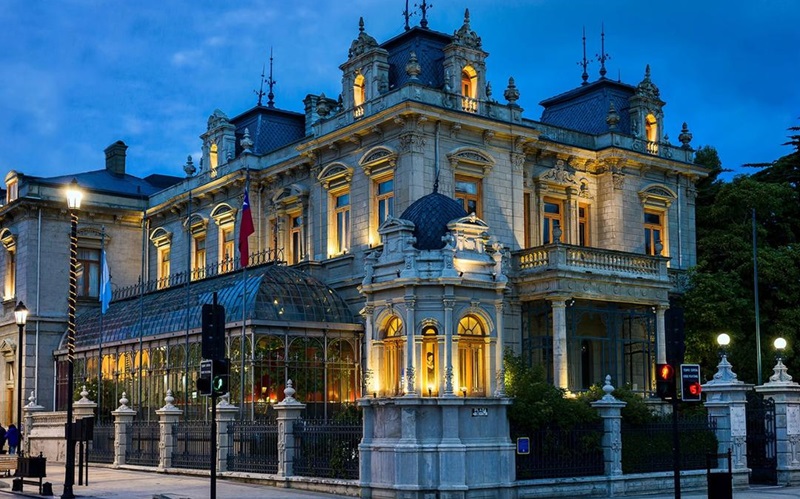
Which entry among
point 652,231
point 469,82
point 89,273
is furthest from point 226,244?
point 652,231

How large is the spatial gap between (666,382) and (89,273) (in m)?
38.8

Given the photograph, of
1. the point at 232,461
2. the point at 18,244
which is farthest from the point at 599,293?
the point at 18,244

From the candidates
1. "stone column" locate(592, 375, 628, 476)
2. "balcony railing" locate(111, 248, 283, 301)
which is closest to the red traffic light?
"stone column" locate(592, 375, 628, 476)

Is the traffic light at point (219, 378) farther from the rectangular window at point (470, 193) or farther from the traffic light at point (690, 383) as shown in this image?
the rectangular window at point (470, 193)

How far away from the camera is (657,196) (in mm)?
42906

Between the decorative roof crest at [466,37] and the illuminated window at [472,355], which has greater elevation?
the decorative roof crest at [466,37]

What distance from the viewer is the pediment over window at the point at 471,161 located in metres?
36.9

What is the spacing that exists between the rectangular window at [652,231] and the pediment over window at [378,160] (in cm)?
1171

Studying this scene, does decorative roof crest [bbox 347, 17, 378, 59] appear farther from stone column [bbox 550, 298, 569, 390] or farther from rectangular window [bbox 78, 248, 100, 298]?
rectangular window [bbox 78, 248, 100, 298]

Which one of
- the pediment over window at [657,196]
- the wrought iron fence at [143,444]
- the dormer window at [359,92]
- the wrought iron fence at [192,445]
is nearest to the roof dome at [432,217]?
the wrought iron fence at [192,445]

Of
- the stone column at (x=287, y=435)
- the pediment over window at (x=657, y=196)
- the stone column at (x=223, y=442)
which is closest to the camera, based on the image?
the stone column at (x=287, y=435)

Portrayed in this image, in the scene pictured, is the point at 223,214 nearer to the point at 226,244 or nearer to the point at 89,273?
the point at 226,244

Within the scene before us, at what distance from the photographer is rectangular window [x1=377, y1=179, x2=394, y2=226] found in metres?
37.1

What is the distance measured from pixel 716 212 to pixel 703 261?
3563 millimetres
